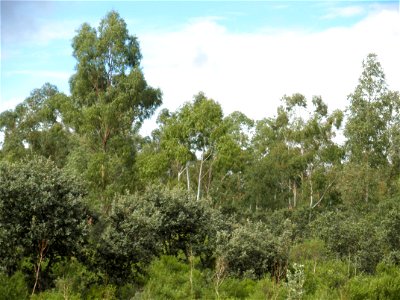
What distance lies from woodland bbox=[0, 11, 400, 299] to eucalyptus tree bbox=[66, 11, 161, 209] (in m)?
0.11

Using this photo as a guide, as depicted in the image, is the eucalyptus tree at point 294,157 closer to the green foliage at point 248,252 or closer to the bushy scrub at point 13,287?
the green foliage at point 248,252

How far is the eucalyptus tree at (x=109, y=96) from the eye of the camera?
131 feet

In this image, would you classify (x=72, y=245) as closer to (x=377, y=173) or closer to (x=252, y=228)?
(x=252, y=228)

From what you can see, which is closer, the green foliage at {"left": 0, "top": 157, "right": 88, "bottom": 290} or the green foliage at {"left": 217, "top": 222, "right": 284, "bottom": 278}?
the green foliage at {"left": 0, "top": 157, "right": 88, "bottom": 290}

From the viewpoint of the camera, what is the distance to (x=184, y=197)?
25609 millimetres

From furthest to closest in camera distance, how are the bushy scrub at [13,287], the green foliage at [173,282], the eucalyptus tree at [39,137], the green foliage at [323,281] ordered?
the eucalyptus tree at [39,137]
the green foliage at [323,281]
the green foliage at [173,282]
the bushy scrub at [13,287]

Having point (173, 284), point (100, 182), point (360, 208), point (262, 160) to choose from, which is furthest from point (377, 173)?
point (173, 284)

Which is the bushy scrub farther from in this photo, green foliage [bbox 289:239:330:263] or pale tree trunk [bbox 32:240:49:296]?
green foliage [bbox 289:239:330:263]

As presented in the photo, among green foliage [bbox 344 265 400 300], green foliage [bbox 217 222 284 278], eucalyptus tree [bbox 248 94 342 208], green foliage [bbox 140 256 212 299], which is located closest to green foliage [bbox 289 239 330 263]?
green foliage [bbox 217 222 284 278]

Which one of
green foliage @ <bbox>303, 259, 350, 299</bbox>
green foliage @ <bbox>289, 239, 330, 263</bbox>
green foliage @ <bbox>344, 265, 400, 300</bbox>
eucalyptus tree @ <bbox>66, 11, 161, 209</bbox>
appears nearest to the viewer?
green foliage @ <bbox>344, 265, 400, 300</bbox>

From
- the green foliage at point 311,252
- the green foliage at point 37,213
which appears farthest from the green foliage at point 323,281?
the green foliage at point 37,213

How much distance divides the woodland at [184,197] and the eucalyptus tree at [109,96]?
111 millimetres

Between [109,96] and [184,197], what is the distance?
671 inches

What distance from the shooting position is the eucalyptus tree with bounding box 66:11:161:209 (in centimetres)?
3997
